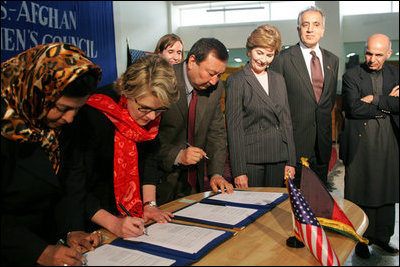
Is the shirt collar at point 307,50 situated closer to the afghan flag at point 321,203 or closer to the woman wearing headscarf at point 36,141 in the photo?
the afghan flag at point 321,203

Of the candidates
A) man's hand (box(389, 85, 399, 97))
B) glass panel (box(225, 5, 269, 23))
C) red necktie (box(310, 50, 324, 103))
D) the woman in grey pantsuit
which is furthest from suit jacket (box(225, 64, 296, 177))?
glass panel (box(225, 5, 269, 23))

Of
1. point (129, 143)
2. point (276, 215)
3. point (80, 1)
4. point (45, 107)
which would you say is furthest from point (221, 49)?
point (80, 1)

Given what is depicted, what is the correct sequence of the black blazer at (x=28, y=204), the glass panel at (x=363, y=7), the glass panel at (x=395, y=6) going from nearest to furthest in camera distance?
1. the black blazer at (x=28, y=204)
2. the glass panel at (x=395, y=6)
3. the glass panel at (x=363, y=7)

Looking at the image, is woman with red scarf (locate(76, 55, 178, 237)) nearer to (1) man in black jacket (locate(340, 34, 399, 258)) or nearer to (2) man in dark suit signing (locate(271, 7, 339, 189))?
(2) man in dark suit signing (locate(271, 7, 339, 189))

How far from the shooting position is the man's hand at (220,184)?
211 cm

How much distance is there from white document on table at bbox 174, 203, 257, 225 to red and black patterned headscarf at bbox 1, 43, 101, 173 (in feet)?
2.30

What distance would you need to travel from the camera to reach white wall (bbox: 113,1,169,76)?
10633 mm

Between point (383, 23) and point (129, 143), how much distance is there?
1140 centimetres

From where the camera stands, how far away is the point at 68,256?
121 cm

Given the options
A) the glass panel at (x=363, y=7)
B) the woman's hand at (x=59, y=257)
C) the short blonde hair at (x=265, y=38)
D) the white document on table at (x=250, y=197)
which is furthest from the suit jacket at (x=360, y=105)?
the glass panel at (x=363, y=7)

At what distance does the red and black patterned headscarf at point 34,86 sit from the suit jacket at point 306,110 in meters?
1.97

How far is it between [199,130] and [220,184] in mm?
364

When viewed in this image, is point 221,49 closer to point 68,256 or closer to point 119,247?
point 119,247

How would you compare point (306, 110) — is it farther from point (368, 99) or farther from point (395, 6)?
point (395, 6)
